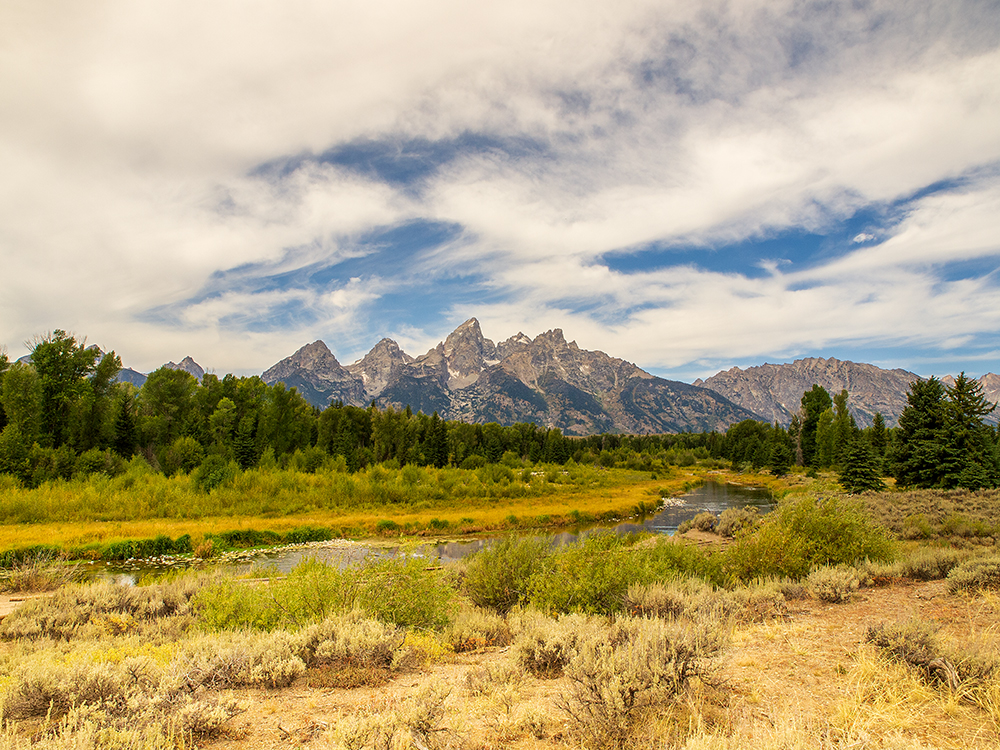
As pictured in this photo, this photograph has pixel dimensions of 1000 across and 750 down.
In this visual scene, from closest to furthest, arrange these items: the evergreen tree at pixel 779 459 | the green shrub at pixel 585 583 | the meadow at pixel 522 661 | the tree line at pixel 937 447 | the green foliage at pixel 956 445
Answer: the meadow at pixel 522 661, the green shrub at pixel 585 583, the green foliage at pixel 956 445, the tree line at pixel 937 447, the evergreen tree at pixel 779 459

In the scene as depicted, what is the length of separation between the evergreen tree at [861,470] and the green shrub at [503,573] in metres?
35.9

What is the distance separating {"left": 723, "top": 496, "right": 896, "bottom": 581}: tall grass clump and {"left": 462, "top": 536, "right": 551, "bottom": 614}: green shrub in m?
5.08

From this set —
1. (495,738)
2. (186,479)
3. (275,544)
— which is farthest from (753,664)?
(186,479)

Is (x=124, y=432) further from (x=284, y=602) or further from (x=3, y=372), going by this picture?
(x=284, y=602)

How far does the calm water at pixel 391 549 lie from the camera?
1856cm

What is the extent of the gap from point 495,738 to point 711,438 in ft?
466

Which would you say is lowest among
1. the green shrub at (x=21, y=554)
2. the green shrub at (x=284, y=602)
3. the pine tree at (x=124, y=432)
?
the green shrub at (x=21, y=554)

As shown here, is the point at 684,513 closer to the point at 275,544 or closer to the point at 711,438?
the point at 275,544

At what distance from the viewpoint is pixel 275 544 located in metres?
28.8

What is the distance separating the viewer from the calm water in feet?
60.9

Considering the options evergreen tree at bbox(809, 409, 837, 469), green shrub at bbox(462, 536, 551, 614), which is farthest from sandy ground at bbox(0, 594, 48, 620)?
evergreen tree at bbox(809, 409, 837, 469)

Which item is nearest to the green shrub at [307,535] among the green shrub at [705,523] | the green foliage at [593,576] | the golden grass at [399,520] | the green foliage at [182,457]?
the golden grass at [399,520]

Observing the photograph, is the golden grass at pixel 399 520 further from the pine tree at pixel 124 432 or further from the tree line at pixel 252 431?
the pine tree at pixel 124 432

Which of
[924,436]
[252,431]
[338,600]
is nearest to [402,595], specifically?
[338,600]
